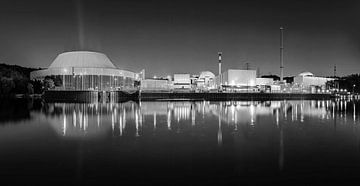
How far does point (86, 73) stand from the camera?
53.2 m

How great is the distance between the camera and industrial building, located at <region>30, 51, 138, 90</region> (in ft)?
174

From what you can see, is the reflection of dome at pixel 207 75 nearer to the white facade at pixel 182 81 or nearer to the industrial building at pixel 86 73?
the white facade at pixel 182 81

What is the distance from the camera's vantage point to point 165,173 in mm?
5176

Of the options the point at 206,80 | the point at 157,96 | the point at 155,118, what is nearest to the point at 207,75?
the point at 206,80

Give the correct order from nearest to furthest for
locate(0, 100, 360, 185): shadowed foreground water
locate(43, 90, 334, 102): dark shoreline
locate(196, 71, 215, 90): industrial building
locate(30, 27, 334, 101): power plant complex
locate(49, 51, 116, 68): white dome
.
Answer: locate(0, 100, 360, 185): shadowed foreground water, locate(43, 90, 334, 102): dark shoreline, locate(30, 27, 334, 101): power plant complex, locate(49, 51, 116, 68): white dome, locate(196, 71, 215, 90): industrial building

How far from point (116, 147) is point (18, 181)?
9.37ft

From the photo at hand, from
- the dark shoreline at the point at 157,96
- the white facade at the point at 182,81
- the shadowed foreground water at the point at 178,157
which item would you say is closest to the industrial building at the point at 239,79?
the dark shoreline at the point at 157,96

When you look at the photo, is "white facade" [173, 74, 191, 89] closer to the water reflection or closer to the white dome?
the white dome

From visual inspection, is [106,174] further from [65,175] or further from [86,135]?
[86,135]

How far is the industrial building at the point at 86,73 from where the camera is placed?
53.0 metres

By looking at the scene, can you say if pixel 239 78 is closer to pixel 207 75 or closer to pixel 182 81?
pixel 182 81

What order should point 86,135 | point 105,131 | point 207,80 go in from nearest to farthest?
point 86,135 → point 105,131 → point 207,80

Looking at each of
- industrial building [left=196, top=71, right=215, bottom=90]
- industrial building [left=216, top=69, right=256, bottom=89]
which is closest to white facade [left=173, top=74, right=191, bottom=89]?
industrial building [left=196, top=71, right=215, bottom=90]

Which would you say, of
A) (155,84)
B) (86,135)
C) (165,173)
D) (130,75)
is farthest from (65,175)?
(155,84)
